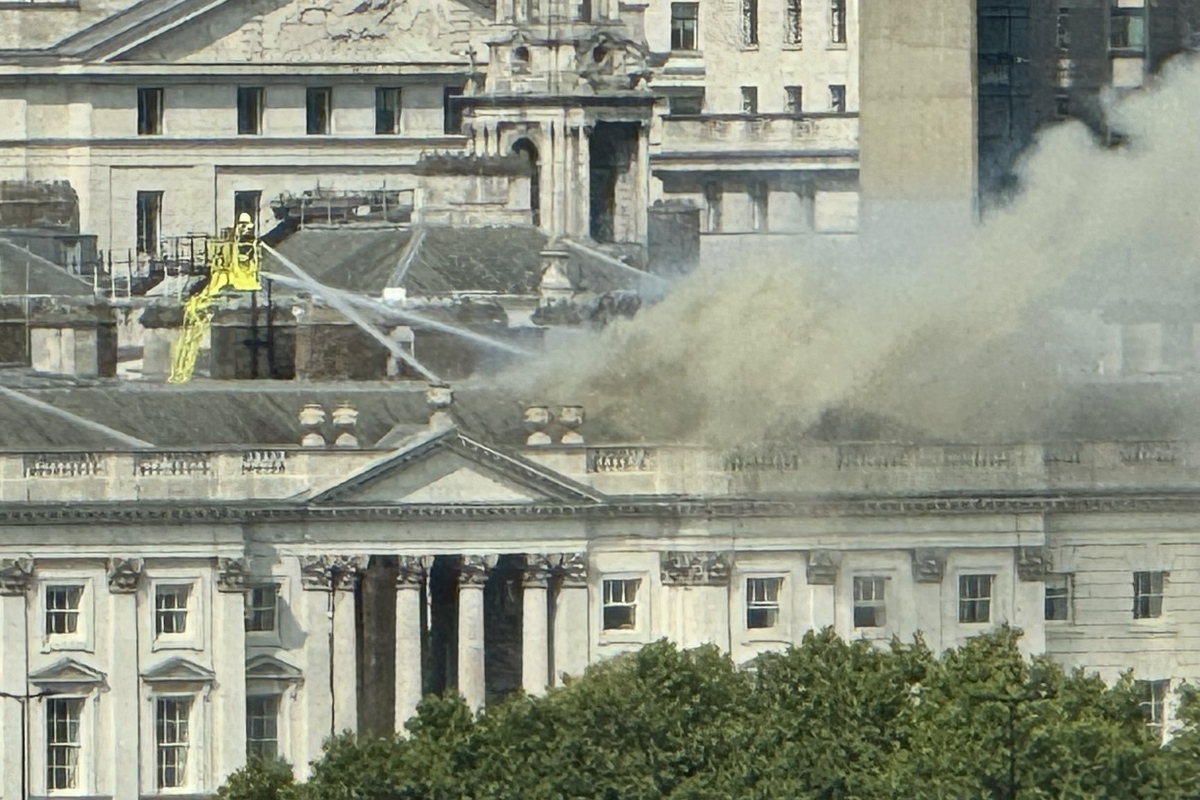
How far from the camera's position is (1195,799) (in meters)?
199

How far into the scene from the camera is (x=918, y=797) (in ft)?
655

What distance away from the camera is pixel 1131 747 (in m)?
199

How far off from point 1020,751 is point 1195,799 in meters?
3.44

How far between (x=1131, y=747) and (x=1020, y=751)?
2107mm

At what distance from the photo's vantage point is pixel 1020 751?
200 metres

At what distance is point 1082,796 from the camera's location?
198000mm

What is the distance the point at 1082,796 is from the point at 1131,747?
1907mm

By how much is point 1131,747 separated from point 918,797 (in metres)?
4.14

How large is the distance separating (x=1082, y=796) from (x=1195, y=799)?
2461mm

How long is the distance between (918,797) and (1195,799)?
5243 mm
